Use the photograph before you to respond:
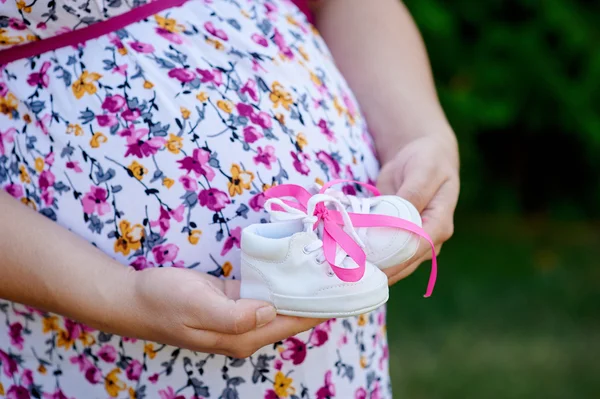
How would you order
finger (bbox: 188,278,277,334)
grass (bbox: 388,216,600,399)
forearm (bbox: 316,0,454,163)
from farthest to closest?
grass (bbox: 388,216,600,399), forearm (bbox: 316,0,454,163), finger (bbox: 188,278,277,334)

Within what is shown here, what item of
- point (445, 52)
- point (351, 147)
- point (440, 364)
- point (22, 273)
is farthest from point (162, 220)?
point (445, 52)

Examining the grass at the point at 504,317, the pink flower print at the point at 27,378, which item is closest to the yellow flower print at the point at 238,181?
the pink flower print at the point at 27,378

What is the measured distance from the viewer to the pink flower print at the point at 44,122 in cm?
112

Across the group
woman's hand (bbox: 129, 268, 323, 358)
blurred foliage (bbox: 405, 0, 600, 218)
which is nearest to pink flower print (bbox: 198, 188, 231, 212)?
woman's hand (bbox: 129, 268, 323, 358)

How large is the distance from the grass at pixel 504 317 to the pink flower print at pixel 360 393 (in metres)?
1.56

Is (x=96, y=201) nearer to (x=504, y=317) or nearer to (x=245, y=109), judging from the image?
(x=245, y=109)

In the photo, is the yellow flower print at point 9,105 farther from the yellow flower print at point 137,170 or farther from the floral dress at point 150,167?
the yellow flower print at point 137,170

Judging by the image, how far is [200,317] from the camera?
3.28ft

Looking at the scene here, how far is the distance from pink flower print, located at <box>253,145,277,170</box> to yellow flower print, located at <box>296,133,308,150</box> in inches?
2.0

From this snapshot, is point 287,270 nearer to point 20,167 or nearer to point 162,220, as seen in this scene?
point 162,220

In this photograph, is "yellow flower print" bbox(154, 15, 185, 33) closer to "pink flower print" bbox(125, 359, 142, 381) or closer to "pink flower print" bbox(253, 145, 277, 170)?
"pink flower print" bbox(253, 145, 277, 170)

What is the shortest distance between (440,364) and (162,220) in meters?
2.07

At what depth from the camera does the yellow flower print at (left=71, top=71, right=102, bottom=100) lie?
1.13 metres

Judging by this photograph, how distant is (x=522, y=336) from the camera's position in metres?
3.09
